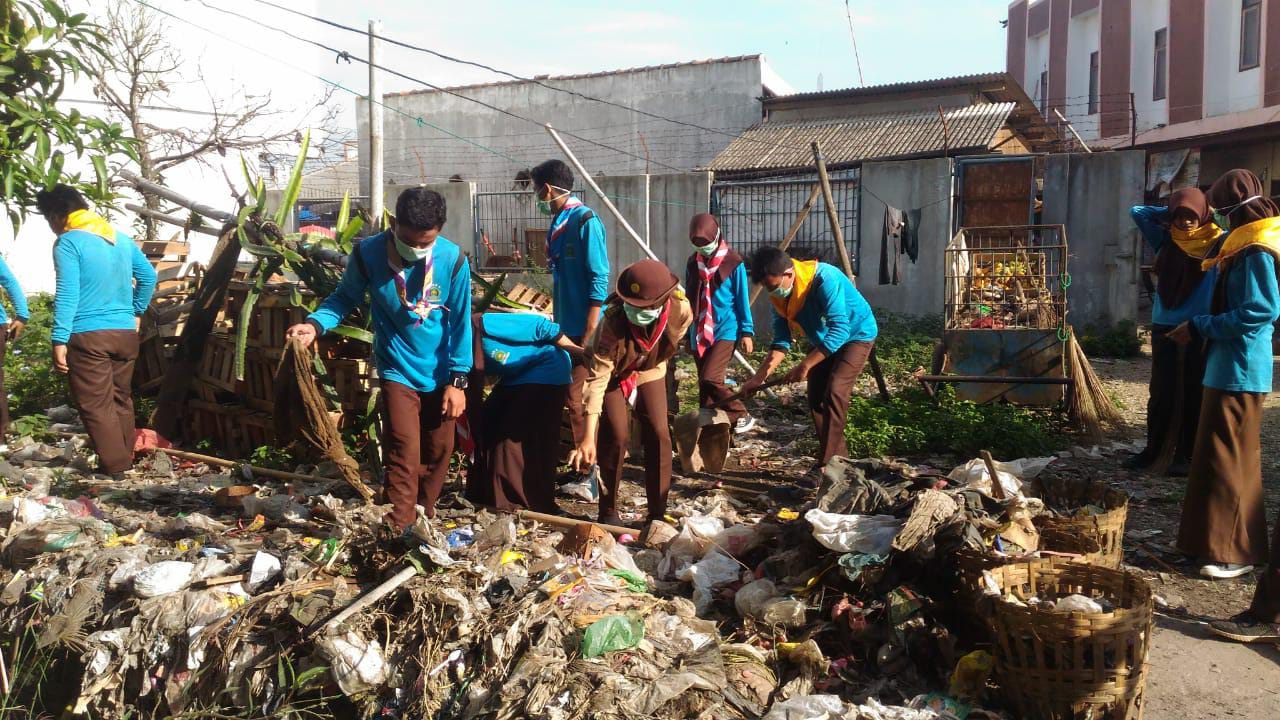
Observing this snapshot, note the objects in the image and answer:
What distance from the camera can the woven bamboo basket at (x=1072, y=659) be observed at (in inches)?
111

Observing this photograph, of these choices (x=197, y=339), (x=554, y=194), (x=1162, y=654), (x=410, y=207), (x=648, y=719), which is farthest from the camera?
(x=197, y=339)

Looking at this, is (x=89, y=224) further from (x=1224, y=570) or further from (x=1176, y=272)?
(x=1176, y=272)

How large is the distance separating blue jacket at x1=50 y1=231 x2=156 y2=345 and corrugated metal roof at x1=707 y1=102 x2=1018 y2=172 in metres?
12.0

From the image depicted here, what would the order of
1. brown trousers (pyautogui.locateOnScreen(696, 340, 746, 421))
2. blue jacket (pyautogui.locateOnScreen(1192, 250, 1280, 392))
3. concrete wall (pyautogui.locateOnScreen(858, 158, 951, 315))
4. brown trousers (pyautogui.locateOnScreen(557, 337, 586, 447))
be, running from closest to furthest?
blue jacket (pyautogui.locateOnScreen(1192, 250, 1280, 392)), brown trousers (pyautogui.locateOnScreen(557, 337, 586, 447)), brown trousers (pyautogui.locateOnScreen(696, 340, 746, 421)), concrete wall (pyautogui.locateOnScreen(858, 158, 951, 315))

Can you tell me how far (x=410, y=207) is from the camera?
4.14m

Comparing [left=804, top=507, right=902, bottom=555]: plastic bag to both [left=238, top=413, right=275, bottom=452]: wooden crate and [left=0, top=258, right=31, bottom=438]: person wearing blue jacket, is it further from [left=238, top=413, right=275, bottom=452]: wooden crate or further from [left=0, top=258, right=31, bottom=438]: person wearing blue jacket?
[left=0, top=258, right=31, bottom=438]: person wearing blue jacket

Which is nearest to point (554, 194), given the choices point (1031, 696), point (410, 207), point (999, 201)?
point (410, 207)

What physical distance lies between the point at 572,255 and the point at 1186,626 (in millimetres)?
3563

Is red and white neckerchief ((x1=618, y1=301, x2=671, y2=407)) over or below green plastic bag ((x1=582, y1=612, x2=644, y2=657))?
over

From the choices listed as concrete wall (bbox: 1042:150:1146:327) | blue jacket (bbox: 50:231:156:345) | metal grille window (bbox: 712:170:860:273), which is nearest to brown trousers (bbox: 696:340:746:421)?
blue jacket (bbox: 50:231:156:345)

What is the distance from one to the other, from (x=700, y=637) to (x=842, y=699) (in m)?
0.51

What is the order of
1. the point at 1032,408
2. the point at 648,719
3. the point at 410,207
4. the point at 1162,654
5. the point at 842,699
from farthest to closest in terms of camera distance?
the point at 1032,408, the point at 410,207, the point at 1162,654, the point at 842,699, the point at 648,719

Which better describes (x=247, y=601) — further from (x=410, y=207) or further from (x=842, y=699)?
(x=842, y=699)

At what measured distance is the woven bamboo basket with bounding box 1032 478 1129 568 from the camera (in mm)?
3742
